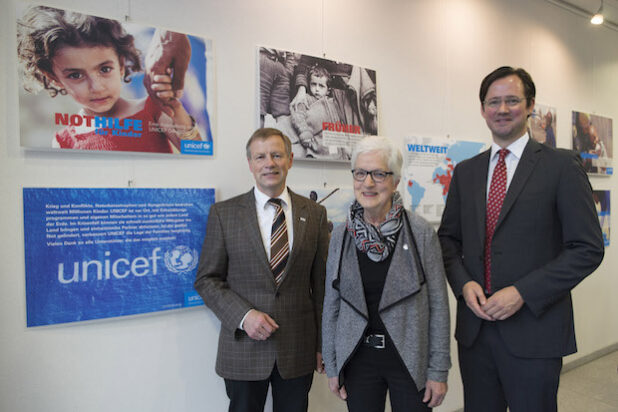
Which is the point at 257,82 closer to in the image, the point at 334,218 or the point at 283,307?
the point at 334,218

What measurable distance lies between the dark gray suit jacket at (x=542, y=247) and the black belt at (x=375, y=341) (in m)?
0.45

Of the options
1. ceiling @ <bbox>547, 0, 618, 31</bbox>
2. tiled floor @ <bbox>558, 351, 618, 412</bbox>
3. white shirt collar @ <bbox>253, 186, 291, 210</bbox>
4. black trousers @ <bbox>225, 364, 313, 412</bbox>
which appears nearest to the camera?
black trousers @ <bbox>225, 364, 313, 412</bbox>

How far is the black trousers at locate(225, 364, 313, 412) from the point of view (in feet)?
5.85

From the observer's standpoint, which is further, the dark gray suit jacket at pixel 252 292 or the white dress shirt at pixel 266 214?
the white dress shirt at pixel 266 214

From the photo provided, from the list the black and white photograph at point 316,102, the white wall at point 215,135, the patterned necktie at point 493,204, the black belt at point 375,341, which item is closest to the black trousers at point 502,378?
the patterned necktie at point 493,204

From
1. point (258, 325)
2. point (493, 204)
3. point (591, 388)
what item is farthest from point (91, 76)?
point (591, 388)

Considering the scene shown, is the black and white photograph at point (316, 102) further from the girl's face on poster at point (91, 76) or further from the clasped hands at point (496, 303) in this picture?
the clasped hands at point (496, 303)

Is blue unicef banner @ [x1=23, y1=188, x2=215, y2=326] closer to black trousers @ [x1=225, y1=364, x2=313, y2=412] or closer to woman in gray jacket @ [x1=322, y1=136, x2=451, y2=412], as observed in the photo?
black trousers @ [x1=225, y1=364, x2=313, y2=412]

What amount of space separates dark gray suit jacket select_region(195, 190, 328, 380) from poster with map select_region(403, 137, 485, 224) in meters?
1.25

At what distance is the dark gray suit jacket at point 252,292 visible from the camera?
1752mm

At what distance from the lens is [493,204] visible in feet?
5.48

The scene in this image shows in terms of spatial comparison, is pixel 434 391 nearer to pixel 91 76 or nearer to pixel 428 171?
pixel 428 171

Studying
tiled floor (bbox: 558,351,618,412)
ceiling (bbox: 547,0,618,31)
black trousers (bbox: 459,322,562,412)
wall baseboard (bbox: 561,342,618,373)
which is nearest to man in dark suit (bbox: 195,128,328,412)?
black trousers (bbox: 459,322,562,412)

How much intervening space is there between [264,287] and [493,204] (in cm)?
107
